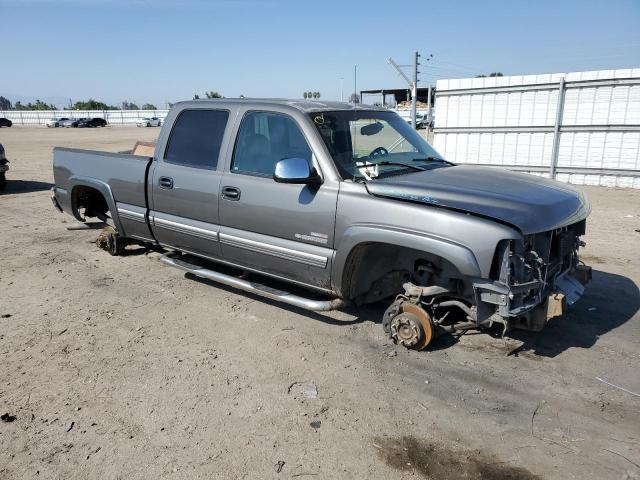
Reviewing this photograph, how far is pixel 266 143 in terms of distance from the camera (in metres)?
4.58

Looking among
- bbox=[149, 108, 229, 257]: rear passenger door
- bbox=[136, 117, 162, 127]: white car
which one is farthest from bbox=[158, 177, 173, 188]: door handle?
bbox=[136, 117, 162, 127]: white car

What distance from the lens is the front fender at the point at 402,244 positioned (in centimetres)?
333

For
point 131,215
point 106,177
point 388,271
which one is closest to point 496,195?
point 388,271

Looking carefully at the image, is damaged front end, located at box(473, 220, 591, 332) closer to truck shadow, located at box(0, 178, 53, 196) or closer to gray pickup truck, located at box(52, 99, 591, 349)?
gray pickup truck, located at box(52, 99, 591, 349)

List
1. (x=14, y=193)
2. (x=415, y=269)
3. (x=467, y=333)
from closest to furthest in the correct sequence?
(x=415, y=269) < (x=467, y=333) < (x=14, y=193)

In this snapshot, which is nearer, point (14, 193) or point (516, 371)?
point (516, 371)

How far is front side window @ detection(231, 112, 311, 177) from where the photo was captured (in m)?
4.36

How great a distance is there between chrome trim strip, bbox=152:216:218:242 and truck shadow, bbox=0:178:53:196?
8714 mm

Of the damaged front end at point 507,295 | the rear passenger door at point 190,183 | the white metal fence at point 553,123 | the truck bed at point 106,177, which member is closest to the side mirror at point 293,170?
the rear passenger door at point 190,183

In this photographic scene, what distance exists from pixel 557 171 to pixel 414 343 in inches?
401

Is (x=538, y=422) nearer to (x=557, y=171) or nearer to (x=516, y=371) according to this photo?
(x=516, y=371)

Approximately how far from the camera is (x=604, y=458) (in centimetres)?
283

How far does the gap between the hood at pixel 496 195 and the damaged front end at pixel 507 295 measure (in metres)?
0.15

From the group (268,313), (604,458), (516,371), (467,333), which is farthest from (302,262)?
(604,458)
